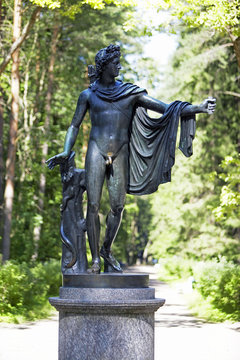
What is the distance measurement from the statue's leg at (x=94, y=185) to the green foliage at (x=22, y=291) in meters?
8.45

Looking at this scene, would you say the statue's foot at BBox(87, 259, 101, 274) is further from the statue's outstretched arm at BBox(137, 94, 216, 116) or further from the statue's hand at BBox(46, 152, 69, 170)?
the statue's outstretched arm at BBox(137, 94, 216, 116)

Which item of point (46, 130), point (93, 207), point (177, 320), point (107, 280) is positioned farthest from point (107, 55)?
point (46, 130)

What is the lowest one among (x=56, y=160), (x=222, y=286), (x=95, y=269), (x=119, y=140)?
(x=222, y=286)

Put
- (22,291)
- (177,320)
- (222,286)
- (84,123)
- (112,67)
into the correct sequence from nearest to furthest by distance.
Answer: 1. (112,67)
2. (177,320)
3. (22,291)
4. (222,286)
5. (84,123)

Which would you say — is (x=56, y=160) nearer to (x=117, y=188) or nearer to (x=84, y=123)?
(x=117, y=188)

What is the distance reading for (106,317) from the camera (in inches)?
318

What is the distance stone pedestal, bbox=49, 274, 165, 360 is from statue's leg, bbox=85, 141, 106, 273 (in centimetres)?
61

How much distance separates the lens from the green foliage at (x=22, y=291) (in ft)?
56.4

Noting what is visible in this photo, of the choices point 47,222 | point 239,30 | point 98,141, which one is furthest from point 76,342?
point 47,222

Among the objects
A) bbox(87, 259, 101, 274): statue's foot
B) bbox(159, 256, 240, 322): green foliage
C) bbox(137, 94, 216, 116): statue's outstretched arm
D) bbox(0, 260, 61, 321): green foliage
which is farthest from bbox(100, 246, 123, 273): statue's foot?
bbox(159, 256, 240, 322): green foliage

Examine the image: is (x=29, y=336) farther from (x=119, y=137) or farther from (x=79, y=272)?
(x=119, y=137)

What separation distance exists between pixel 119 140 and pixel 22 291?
411 inches

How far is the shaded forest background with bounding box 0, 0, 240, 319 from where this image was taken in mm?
22312

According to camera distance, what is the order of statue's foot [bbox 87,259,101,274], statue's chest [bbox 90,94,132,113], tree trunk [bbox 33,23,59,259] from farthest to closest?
1. tree trunk [bbox 33,23,59,259]
2. statue's chest [bbox 90,94,132,113]
3. statue's foot [bbox 87,259,101,274]
